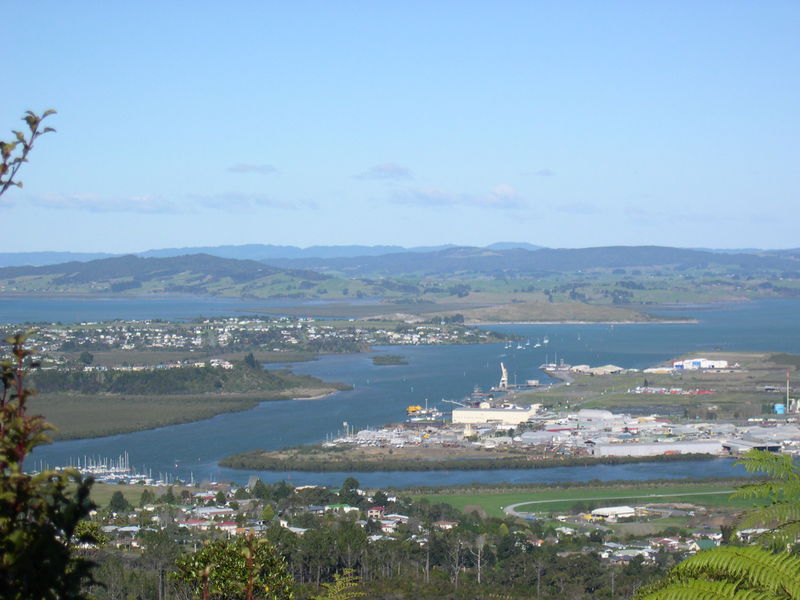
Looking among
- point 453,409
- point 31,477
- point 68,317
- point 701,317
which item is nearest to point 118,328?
point 68,317

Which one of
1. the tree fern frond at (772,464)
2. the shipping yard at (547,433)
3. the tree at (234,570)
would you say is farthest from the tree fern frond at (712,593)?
the shipping yard at (547,433)

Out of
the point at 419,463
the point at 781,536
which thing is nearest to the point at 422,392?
the point at 419,463

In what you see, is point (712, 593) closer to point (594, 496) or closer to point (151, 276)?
point (594, 496)

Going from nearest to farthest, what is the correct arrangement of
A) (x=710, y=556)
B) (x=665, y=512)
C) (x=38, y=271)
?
(x=710, y=556), (x=665, y=512), (x=38, y=271)

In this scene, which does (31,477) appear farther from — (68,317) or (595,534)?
(68,317)

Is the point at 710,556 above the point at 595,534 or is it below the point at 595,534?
above

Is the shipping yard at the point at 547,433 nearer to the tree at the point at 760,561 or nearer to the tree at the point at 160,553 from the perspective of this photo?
the tree at the point at 160,553
